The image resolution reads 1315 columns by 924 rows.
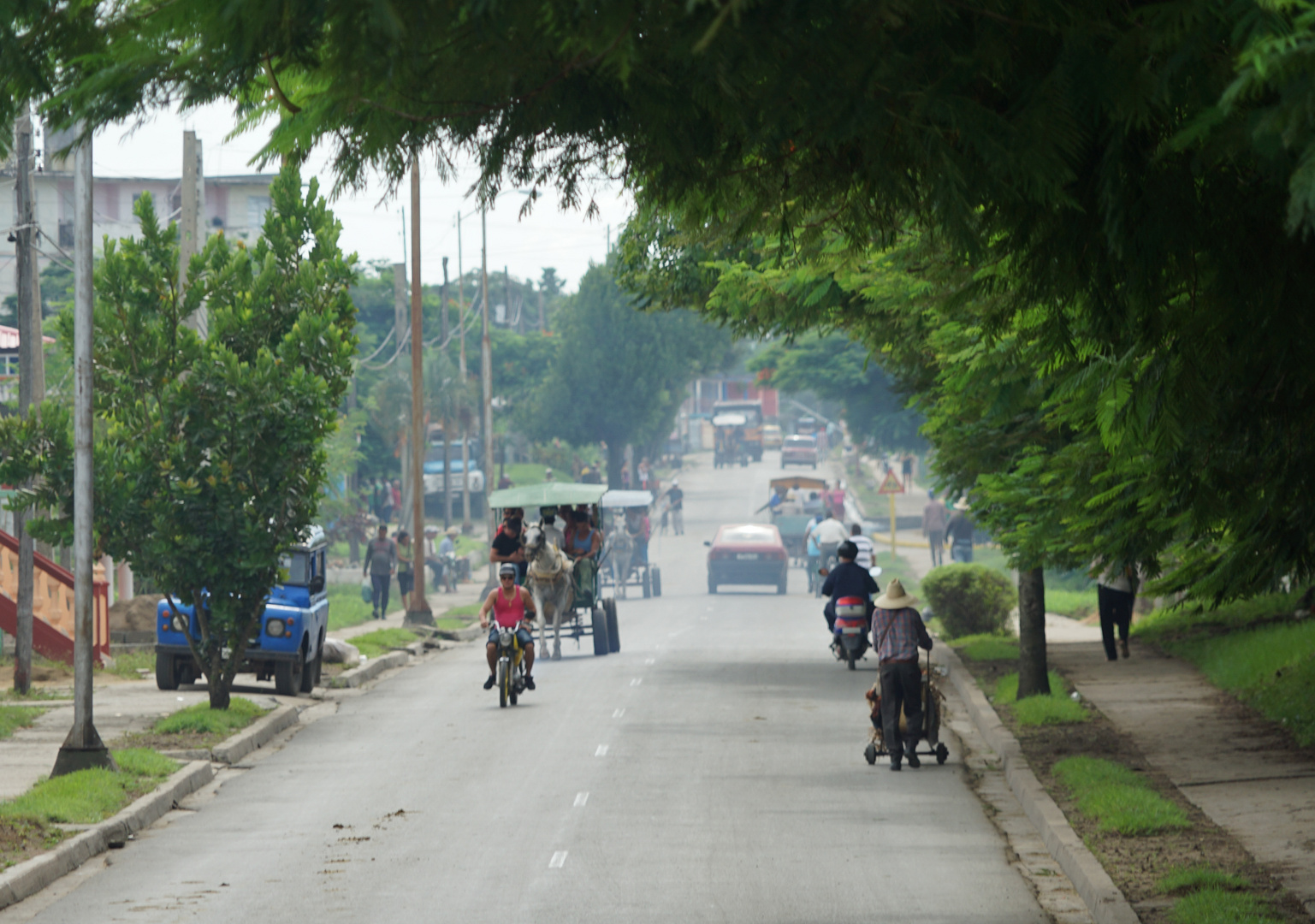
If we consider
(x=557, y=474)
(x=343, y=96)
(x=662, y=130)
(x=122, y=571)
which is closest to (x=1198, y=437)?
(x=662, y=130)

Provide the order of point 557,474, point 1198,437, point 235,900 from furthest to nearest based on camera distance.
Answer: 1. point 557,474
2. point 235,900
3. point 1198,437

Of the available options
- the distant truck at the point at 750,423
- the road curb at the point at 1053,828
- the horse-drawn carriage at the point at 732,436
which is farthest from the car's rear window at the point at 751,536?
the distant truck at the point at 750,423

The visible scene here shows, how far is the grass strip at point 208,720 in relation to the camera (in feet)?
53.4

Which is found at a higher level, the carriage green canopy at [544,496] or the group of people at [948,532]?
the carriage green canopy at [544,496]

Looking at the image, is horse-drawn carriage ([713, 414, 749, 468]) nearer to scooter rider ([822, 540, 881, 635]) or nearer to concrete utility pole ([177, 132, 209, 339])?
concrete utility pole ([177, 132, 209, 339])

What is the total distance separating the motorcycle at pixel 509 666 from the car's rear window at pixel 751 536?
77.7ft

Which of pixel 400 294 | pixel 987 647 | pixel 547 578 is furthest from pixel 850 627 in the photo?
pixel 400 294

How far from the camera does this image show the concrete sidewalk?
1016 centimetres

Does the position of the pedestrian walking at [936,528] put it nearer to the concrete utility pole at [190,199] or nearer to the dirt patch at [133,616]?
the dirt patch at [133,616]

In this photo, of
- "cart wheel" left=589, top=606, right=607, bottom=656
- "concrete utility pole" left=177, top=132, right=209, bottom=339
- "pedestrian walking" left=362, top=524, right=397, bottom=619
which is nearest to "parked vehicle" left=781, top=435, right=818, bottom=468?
"pedestrian walking" left=362, top=524, right=397, bottom=619

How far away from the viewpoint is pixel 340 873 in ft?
33.0

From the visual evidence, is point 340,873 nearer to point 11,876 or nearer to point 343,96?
point 11,876

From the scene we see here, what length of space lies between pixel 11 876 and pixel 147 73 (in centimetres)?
600

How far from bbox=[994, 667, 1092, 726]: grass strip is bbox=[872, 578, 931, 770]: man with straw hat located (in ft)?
7.09
